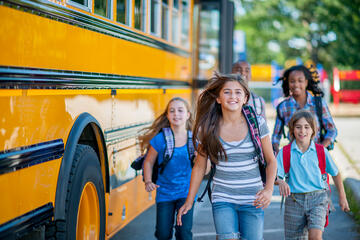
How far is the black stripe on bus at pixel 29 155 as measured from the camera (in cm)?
254

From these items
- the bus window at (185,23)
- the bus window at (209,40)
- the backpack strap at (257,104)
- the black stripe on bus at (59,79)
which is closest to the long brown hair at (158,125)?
the black stripe on bus at (59,79)

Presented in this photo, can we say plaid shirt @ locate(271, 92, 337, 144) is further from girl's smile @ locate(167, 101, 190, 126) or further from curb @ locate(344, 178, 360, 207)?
curb @ locate(344, 178, 360, 207)

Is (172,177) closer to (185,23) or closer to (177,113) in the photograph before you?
(177,113)

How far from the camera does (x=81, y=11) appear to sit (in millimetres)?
3570

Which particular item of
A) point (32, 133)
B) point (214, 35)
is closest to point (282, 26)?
point (214, 35)

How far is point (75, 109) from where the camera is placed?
3.49m

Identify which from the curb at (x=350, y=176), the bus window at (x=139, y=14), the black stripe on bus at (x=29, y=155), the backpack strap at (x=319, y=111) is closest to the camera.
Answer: the black stripe on bus at (x=29, y=155)

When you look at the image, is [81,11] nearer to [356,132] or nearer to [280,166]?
[280,166]

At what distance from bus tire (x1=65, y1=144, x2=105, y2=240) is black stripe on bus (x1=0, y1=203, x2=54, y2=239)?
0.81 ft

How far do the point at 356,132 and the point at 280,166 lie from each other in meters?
13.1

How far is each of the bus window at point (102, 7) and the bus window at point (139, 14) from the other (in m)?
0.78

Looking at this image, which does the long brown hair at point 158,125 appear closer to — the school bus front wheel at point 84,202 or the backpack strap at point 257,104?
the backpack strap at point 257,104

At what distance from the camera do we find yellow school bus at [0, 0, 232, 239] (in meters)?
2.64

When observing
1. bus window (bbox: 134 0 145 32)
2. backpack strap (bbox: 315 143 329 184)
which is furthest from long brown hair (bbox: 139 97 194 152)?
backpack strap (bbox: 315 143 329 184)
